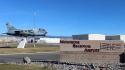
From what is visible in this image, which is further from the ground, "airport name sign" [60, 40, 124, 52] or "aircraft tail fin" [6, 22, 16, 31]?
"aircraft tail fin" [6, 22, 16, 31]

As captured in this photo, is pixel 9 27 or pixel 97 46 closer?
pixel 97 46

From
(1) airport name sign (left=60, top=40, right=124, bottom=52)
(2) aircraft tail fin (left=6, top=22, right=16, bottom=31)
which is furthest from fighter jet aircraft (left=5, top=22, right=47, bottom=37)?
(1) airport name sign (left=60, top=40, right=124, bottom=52)

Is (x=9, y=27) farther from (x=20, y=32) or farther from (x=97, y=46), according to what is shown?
(x=97, y=46)

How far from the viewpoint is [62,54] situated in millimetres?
30484

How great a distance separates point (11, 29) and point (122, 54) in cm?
7813

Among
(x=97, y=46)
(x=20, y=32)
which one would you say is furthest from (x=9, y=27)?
(x=97, y=46)

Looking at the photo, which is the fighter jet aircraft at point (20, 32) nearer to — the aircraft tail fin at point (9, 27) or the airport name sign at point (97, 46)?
the aircraft tail fin at point (9, 27)

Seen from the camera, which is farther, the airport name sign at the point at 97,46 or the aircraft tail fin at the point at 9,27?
the aircraft tail fin at the point at 9,27

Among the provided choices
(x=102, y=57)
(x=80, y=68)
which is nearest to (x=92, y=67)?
(x=80, y=68)

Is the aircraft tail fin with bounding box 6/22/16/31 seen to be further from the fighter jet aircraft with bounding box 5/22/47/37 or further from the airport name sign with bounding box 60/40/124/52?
the airport name sign with bounding box 60/40/124/52

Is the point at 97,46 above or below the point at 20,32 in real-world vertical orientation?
below

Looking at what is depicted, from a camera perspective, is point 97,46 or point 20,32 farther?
point 20,32

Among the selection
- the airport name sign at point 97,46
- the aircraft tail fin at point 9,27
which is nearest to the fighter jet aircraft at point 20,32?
the aircraft tail fin at point 9,27

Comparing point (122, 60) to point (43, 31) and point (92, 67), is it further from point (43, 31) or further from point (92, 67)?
point (43, 31)
